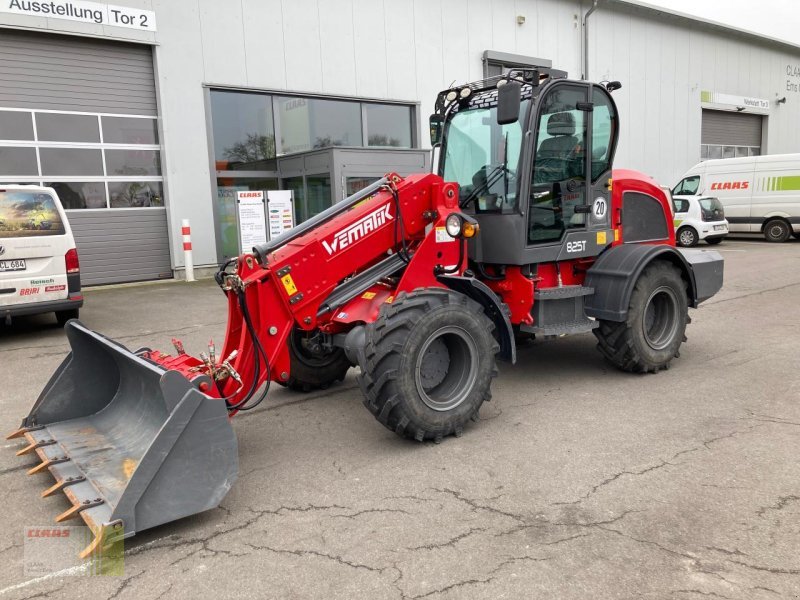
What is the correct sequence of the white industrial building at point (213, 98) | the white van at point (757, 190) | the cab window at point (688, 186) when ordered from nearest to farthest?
the white industrial building at point (213, 98) < the white van at point (757, 190) < the cab window at point (688, 186)

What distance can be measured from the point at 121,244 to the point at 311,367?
961 centimetres

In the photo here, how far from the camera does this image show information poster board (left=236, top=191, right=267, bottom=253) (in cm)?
1409

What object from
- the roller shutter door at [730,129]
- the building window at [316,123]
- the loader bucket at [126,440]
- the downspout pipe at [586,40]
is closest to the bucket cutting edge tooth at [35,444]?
the loader bucket at [126,440]

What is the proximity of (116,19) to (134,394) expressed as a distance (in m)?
11.3

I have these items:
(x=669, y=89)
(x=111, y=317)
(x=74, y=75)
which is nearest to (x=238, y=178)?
(x=74, y=75)

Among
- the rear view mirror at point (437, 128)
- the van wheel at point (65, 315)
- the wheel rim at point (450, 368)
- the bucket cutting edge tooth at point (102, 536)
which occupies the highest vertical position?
the rear view mirror at point (437, 128)

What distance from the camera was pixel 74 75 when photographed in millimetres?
12891

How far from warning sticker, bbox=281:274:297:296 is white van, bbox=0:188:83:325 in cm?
558

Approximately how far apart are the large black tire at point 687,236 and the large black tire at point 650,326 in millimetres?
14247

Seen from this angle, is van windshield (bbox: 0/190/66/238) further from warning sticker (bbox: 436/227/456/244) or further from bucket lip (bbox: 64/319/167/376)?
warning sticker (bbox: 436/227/456/244)

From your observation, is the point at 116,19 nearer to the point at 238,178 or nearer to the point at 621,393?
the point at 238,178

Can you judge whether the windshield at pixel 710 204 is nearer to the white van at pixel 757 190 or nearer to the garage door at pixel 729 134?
the white van at pixel 757 190

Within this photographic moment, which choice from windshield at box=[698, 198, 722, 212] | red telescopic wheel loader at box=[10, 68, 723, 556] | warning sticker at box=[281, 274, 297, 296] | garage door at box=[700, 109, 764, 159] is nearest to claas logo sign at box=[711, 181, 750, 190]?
windshield at box=[698, 198, 722, 212]

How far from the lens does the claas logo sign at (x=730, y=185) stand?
20.2 m
